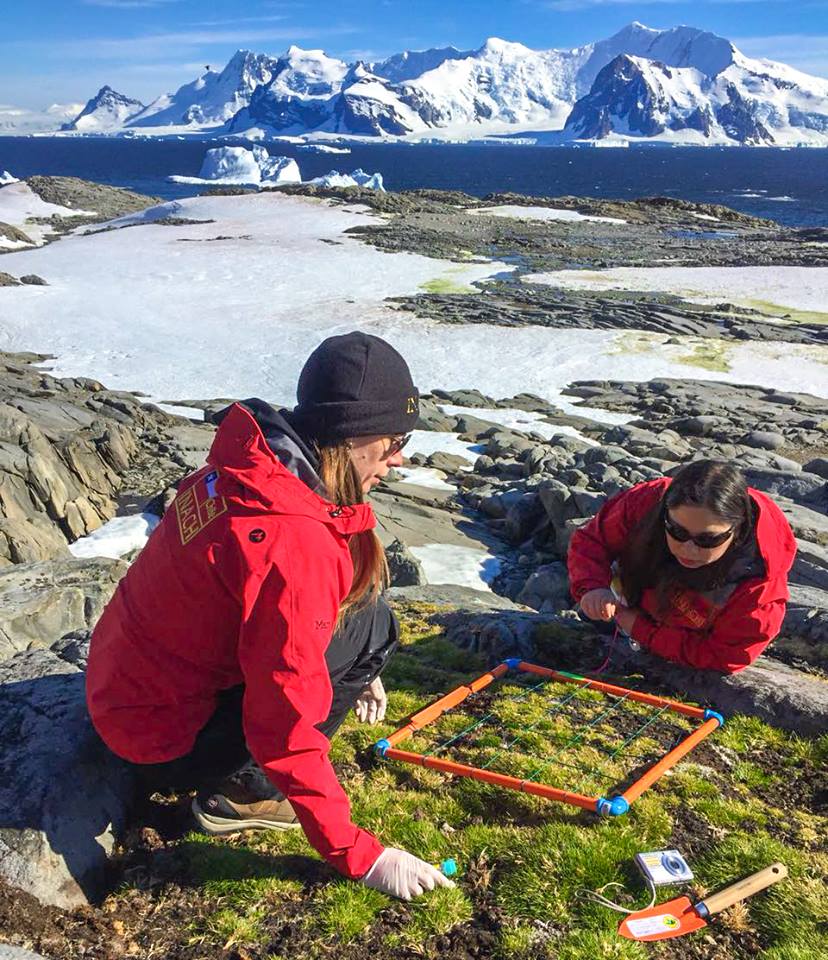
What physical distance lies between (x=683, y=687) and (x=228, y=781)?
352 centimetres

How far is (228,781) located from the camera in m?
4.66

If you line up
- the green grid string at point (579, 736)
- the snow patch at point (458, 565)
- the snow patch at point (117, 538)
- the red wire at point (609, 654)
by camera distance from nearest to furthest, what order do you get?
1. the green grid string at point (579, 736)
2. the red wire at point (609, 654)
3. the snow patch at point (458, 565)
4. the snow patch at point (117, 538)

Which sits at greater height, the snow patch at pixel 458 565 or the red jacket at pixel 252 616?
the red jacket at pixel 252 616

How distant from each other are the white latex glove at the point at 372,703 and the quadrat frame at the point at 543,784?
0.17m

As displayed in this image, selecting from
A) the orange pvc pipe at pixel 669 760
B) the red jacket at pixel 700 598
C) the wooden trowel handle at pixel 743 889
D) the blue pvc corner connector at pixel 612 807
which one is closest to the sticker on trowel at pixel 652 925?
the wooden trowel handle at pixel 743 889

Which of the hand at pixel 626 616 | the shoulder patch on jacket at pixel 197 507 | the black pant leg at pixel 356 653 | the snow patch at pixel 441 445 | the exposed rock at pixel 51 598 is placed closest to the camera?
the shoulder patch on jacket at pixel 197 507

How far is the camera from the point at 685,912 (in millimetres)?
4344

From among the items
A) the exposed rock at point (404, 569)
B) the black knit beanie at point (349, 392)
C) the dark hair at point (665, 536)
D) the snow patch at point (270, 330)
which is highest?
the black knit beanie at point (349, 392)

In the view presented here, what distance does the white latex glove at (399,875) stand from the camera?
423 centimetres

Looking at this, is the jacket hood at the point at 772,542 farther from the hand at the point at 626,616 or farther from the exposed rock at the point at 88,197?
the exposed rock at the point at 88,197

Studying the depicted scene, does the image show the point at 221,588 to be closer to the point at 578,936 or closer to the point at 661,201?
the point at 578,936

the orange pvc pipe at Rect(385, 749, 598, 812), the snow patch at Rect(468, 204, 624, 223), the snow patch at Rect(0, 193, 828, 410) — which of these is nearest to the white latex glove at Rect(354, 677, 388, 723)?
the orange pvc pipe at Rect(385, 749, 598, 812)

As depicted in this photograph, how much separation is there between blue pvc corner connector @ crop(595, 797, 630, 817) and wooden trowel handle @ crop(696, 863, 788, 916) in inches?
26.4

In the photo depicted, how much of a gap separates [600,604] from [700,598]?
26.9 inches
